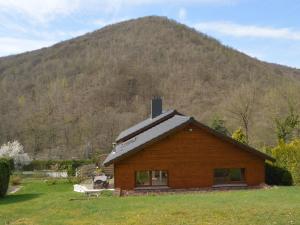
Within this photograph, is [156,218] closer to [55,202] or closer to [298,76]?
[55,202]

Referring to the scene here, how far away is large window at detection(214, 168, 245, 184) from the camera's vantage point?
93.2 ft

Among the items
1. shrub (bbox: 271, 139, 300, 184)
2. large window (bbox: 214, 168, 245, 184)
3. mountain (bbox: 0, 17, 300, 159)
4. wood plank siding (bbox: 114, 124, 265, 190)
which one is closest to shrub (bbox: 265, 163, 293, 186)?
shrub (bbox: 271, 139, 300, 184)

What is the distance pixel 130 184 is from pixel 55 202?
6035mm

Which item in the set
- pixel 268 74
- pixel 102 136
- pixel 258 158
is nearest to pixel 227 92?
pixel 268 74

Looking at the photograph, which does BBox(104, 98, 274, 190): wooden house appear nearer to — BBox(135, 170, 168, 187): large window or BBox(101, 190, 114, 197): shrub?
BBox(135, 170, 168, 187): large window

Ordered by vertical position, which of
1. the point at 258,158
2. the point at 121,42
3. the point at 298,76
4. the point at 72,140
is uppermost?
the point at 121,42

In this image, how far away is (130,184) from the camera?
2734 cm

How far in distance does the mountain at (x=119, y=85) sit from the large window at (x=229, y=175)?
2688 cm

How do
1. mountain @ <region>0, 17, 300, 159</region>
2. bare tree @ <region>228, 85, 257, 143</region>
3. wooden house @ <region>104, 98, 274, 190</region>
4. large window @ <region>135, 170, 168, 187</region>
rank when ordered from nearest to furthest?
wooden house @ <region>104, 98, 274, 190</region>
large window @ <region>135, 170, 168, 187</region>
bare tree @ <region>228, 85, 257, 143</region>
mountain @ <region>0, 17, 300, 159</region>

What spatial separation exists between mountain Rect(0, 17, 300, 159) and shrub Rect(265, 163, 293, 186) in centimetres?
2497

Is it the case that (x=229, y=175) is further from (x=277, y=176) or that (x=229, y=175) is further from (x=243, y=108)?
(x=243, y=108)

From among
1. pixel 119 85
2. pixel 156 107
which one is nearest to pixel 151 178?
pixel 156 107

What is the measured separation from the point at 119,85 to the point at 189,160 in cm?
9282

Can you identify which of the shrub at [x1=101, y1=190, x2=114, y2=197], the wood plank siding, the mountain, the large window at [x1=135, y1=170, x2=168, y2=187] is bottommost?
the shrub at [x1=101, y1=190, x2=114, y2=197]
